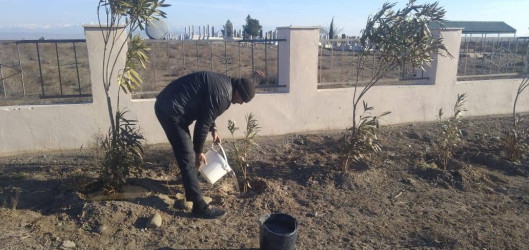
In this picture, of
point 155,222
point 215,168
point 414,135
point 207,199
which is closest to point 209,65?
point 414,135

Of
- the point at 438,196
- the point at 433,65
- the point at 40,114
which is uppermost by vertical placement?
the point at 433,65

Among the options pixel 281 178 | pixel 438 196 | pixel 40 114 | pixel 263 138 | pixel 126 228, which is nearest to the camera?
pixel 126 228

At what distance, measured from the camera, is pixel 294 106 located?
7.21 meters

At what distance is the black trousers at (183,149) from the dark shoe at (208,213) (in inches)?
4.1

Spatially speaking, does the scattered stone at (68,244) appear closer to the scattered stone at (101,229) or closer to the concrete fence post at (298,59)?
the scattered stone at (101,229)

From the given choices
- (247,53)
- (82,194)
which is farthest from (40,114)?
(247,53)

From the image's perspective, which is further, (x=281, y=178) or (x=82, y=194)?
(x=281, y=178)

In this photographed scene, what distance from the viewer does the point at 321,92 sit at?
733 cm

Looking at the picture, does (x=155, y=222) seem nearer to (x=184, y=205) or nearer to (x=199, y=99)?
(x=184, y=205)

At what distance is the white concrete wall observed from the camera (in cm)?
602

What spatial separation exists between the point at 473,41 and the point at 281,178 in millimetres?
6440

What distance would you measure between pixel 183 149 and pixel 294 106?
138 inches

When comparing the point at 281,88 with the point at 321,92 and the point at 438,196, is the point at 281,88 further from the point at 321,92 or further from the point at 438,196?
the point at 438,196

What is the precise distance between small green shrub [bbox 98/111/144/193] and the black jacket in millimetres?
768
